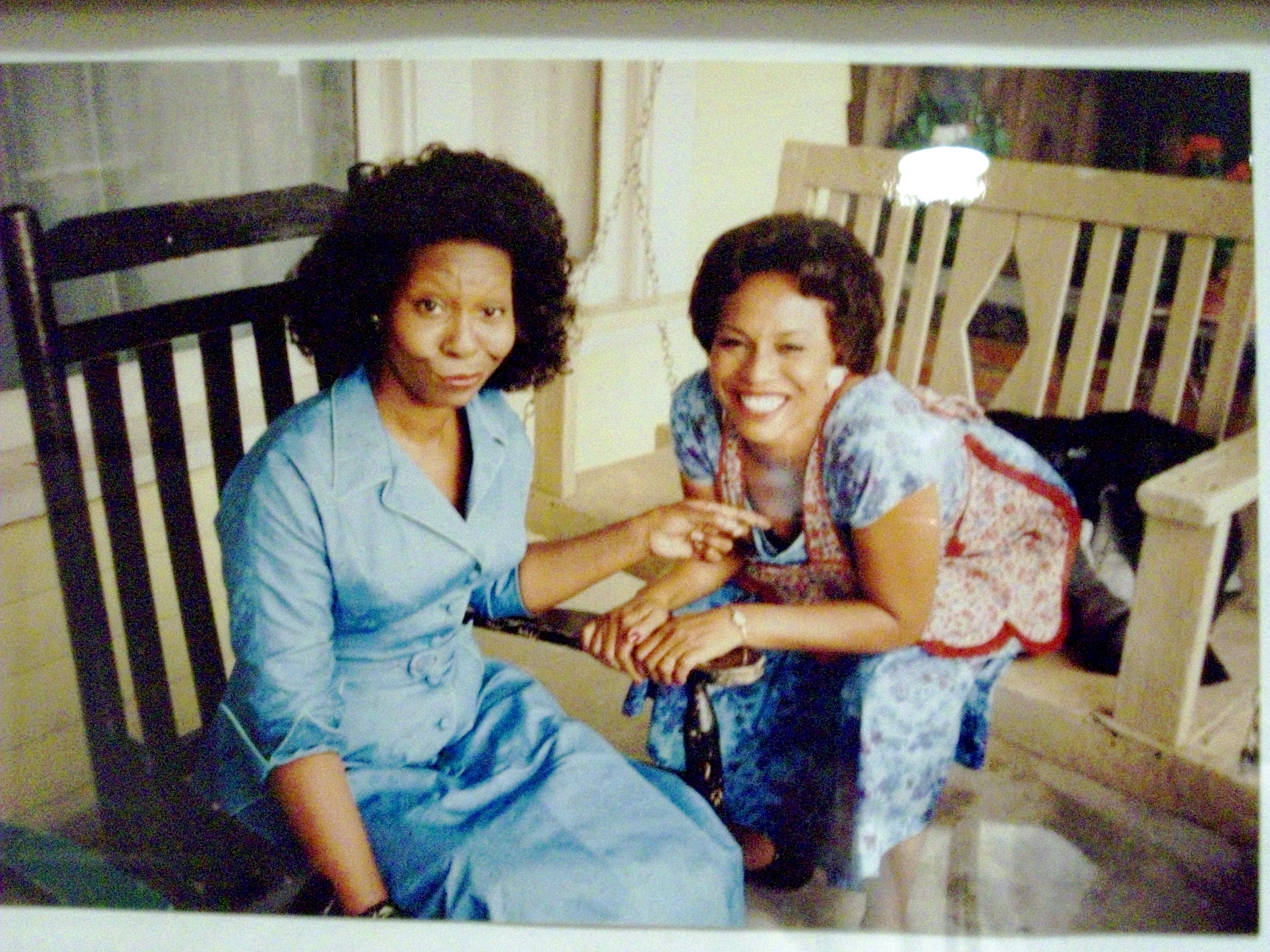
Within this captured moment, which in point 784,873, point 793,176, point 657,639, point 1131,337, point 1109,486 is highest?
point 793,176

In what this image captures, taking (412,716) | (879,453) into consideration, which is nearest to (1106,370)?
(879,453)

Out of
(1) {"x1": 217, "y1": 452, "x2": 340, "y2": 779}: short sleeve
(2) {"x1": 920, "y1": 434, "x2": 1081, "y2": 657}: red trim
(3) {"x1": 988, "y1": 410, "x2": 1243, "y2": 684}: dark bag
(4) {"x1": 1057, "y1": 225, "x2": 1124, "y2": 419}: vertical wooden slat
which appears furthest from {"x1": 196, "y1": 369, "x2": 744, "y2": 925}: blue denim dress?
(4) {"x1": 1057, "y1": 225, "x2": 1124, "y2": 419}: vertical wooden slat

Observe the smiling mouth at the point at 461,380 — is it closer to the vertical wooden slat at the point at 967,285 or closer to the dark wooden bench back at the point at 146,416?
the dark wooden bench back at the point at 146,416

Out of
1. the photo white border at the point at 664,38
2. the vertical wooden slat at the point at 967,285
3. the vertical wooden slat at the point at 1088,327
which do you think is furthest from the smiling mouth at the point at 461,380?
the vertical wooden slat at the point at 1088,327

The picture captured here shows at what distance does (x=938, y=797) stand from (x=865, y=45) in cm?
54

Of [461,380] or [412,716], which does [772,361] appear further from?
[412,716]

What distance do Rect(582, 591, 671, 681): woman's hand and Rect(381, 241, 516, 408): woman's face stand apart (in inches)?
7.9

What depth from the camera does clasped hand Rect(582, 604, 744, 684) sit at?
2.37ft

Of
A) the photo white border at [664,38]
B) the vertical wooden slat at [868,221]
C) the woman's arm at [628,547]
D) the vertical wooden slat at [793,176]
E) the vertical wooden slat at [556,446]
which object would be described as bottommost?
the woman's arm at [628,547]

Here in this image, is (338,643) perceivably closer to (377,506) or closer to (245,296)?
(377,506)

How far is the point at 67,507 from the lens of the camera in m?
0.71

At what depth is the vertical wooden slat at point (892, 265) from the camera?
691 millimetres

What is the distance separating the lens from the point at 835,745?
0.76 m

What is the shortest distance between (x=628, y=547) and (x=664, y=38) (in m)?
0.36
